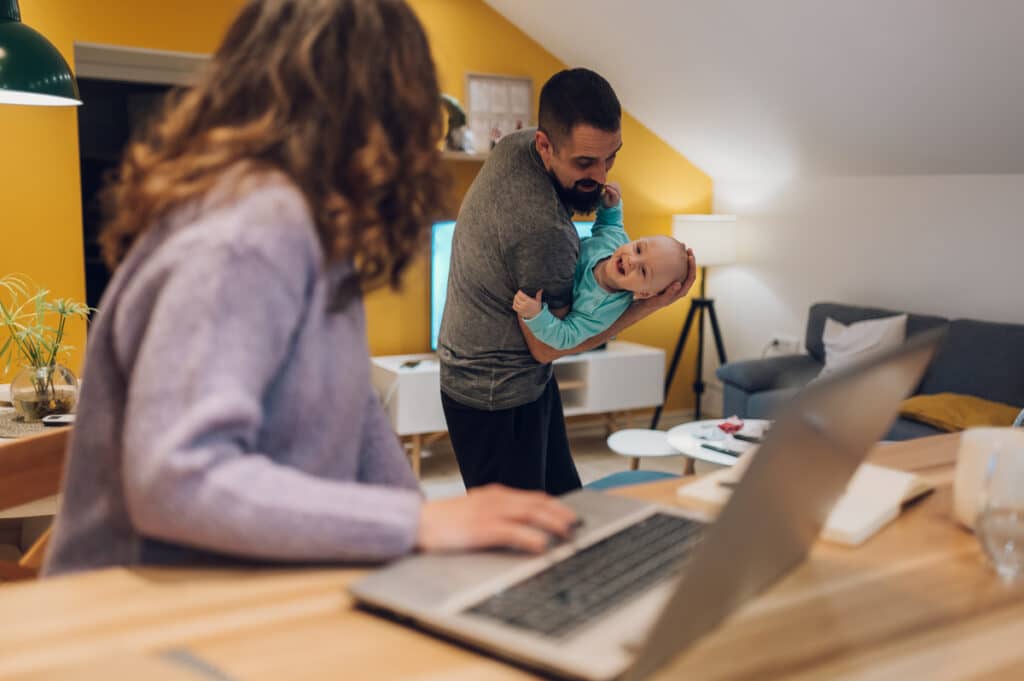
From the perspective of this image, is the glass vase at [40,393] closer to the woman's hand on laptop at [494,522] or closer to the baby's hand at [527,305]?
the baby's hand at [527,305]

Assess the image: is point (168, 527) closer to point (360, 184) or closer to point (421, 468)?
point (360, 184)

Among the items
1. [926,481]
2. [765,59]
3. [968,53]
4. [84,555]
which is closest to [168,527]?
[84,555]

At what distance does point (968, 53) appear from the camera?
11.6ft

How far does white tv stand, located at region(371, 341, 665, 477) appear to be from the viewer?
4.40m

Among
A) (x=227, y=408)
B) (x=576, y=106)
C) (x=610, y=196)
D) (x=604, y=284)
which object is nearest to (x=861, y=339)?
(x=610, y=196)

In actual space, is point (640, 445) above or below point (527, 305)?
below

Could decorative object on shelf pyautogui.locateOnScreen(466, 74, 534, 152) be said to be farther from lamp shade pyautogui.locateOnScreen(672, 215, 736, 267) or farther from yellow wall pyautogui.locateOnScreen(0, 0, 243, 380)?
yellow wall pyautogui.locateOnScreen(0, 0, 243, 380)

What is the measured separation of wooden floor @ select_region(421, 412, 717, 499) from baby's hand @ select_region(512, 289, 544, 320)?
2218 mm

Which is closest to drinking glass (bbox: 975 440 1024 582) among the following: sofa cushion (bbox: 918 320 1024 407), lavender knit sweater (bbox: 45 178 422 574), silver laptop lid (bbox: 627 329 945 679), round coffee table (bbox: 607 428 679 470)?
silver laptop lid (bbox: 627 329 945 679)

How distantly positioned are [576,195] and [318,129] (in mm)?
1336

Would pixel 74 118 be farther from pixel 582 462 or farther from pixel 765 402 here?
pixel 765 402

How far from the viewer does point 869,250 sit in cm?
475

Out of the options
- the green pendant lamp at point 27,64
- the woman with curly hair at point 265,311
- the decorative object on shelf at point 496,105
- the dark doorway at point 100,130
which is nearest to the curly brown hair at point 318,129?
the woman with curly hair at point 265,311

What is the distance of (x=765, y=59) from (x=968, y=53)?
916 millimetres
